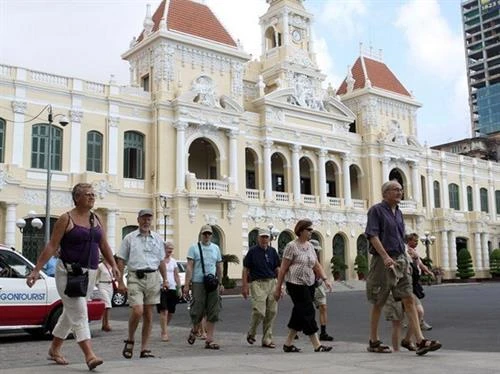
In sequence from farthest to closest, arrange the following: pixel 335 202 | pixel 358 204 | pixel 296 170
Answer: pixel 358 204, pixel 335 202, pixel 296 170

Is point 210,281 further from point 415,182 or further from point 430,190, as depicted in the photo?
point 430,190

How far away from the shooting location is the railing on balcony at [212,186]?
3444 cm

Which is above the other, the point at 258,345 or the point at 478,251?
the point at 478,251

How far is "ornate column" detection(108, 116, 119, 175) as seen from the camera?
32.6 m

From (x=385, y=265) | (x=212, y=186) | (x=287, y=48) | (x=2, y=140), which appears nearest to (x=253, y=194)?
(x=212, y=186)

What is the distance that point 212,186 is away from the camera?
114 ft

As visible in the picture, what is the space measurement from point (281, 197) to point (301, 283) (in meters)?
30.7

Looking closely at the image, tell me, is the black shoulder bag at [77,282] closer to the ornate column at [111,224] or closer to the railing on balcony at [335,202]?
the ornate column at [111,224]

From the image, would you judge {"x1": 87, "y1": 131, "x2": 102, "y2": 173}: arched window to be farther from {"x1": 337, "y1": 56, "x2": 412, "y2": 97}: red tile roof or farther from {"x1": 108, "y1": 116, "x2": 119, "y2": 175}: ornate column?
A: {"x1": 337, "y1": 56, "x2": 412, "y2": 97}: red tile roof

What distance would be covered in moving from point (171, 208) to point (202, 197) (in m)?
1.71

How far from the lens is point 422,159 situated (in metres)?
50.0

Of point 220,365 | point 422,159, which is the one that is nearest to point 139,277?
point 220,365

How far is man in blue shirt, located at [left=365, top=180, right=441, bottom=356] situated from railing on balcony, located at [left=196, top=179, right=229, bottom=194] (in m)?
26.4

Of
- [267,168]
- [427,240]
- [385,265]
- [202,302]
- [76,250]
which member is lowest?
[202,302]
